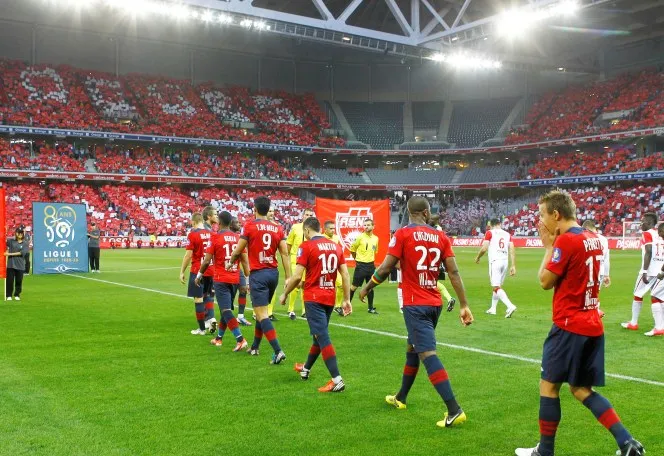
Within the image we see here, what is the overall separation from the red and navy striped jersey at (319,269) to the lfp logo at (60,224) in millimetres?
20460

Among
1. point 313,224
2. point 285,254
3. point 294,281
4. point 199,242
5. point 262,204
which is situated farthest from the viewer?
point 199,242

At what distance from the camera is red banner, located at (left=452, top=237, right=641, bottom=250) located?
44.7m

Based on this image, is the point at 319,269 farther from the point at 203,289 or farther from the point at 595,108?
the point at 595,108

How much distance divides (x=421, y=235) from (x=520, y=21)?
35.8m

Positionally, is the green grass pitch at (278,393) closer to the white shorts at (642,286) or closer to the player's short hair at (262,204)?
the white shorts at (642,286)

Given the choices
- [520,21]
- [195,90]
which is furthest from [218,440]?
[195,90]

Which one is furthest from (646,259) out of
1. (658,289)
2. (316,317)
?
(316,317)

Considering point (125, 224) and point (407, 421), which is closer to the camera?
point (407, 421)

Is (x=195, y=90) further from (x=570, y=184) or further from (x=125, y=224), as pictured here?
(x=570, y=184)

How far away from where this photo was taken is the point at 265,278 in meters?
9.26

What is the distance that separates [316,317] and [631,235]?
142 feet

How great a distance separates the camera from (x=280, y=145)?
6581cm

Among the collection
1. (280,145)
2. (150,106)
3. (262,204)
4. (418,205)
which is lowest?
(418,205)

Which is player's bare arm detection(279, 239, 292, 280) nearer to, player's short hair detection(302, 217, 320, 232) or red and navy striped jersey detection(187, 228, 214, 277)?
player's short hair detection(302, 217, 320, 232)
